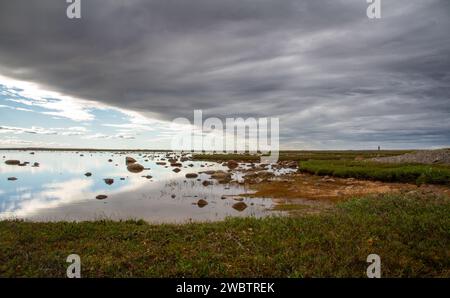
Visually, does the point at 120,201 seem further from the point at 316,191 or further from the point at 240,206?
the point at 316,191

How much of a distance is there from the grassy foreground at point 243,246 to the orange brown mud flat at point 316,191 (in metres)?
7.29

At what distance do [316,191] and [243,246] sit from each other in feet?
66.2

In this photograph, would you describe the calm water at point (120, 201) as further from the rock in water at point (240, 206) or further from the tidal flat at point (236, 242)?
the rock in water at point (240, 206)

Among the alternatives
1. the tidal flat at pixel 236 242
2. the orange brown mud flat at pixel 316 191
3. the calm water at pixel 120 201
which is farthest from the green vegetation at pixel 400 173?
the calm water at pixel 120 201

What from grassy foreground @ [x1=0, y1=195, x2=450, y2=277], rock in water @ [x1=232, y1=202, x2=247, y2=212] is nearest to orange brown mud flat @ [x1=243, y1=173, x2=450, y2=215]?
rock in water @ [x1=232, y1=202, x2=247, y2=212]

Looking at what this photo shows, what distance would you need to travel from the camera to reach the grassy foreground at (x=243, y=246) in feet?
→ 26.1

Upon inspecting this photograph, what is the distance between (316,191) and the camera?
28.4m

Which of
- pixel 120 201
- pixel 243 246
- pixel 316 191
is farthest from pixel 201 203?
pixel 243 246

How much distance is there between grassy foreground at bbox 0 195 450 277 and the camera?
7965 millimetres

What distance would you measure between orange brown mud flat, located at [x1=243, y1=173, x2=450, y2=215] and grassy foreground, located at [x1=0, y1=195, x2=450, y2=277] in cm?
729

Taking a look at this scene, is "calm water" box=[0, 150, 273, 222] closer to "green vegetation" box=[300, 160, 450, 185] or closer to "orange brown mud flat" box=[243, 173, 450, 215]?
"orange brown mud flat" box=[243, 173, 450, 215]
